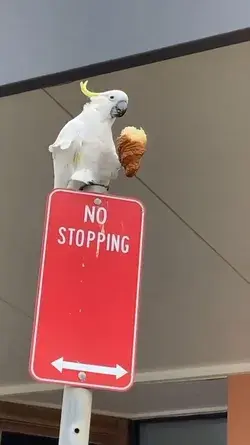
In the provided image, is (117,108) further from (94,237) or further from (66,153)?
(94,237)

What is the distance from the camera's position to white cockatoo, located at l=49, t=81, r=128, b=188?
1.13 metres

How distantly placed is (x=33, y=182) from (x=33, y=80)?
0.56 m

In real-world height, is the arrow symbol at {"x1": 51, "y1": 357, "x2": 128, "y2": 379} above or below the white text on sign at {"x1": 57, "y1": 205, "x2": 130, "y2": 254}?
below

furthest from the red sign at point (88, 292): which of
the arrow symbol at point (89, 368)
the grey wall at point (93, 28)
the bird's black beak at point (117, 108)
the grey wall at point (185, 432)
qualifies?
the grey wall at point (185, 432)

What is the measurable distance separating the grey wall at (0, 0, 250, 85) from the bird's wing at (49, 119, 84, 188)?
0.41 meters

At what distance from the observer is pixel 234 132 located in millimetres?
1848

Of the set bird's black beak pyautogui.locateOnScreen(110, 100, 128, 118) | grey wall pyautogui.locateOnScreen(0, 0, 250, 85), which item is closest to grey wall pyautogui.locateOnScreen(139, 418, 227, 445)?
grey wall pyautogui.locateOnScreen(0, 0, 250, 85)

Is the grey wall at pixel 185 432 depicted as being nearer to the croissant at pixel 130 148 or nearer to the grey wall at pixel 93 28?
the grey wall at pixel 93 28

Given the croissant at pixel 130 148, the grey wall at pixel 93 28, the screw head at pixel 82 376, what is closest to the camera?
the screw head at pixel 82 376

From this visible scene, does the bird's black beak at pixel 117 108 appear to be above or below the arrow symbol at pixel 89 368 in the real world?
above

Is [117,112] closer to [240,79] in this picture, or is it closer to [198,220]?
[240,79]

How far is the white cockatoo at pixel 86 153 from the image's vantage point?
3.70 feet

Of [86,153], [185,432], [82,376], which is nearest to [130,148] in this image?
[86,153]

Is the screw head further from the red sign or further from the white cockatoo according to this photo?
the white cockatoo
